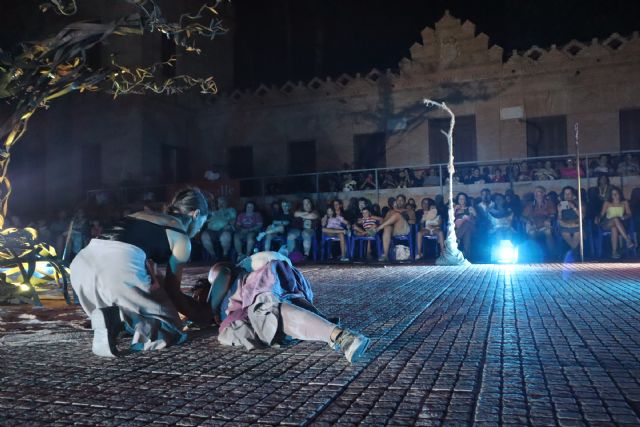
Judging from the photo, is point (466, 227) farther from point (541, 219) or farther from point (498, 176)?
point (498, 176)

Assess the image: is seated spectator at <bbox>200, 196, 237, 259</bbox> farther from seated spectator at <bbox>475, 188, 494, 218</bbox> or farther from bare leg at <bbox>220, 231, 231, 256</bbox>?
seated spectator at <bbox>475, 188, 494, 218</bbox>

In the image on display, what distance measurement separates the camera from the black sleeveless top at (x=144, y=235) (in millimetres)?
4023

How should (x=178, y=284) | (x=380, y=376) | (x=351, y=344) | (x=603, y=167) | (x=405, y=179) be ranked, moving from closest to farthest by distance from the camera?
(x=380, y=376) → (x=351, y=344) → (x=178, y=284) → (x=603, y=167) → (x=405, y=179)

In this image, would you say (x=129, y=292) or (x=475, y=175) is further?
(x=475, y=175)

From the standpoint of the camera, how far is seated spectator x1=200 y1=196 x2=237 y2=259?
533 inches

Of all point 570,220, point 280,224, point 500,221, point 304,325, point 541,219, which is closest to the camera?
point 304,325

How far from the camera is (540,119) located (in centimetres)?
1666

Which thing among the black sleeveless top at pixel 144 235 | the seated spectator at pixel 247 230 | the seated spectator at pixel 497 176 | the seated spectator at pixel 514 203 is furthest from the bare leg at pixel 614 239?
the black sleeveless top at pixel 144 235

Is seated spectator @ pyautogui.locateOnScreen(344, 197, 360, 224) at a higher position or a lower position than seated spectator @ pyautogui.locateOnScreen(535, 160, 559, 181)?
lower

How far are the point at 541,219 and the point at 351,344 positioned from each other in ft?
32.4

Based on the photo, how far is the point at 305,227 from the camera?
524 inches

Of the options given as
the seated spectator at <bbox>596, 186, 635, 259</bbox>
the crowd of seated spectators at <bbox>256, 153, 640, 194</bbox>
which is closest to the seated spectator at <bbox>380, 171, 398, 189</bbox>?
the crowd of seated spectators at <bbox>256, 153, 640, 194</bbox>

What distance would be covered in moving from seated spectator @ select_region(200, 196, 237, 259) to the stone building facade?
6.02 m

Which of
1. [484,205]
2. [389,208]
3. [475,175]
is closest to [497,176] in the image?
[475,175]
